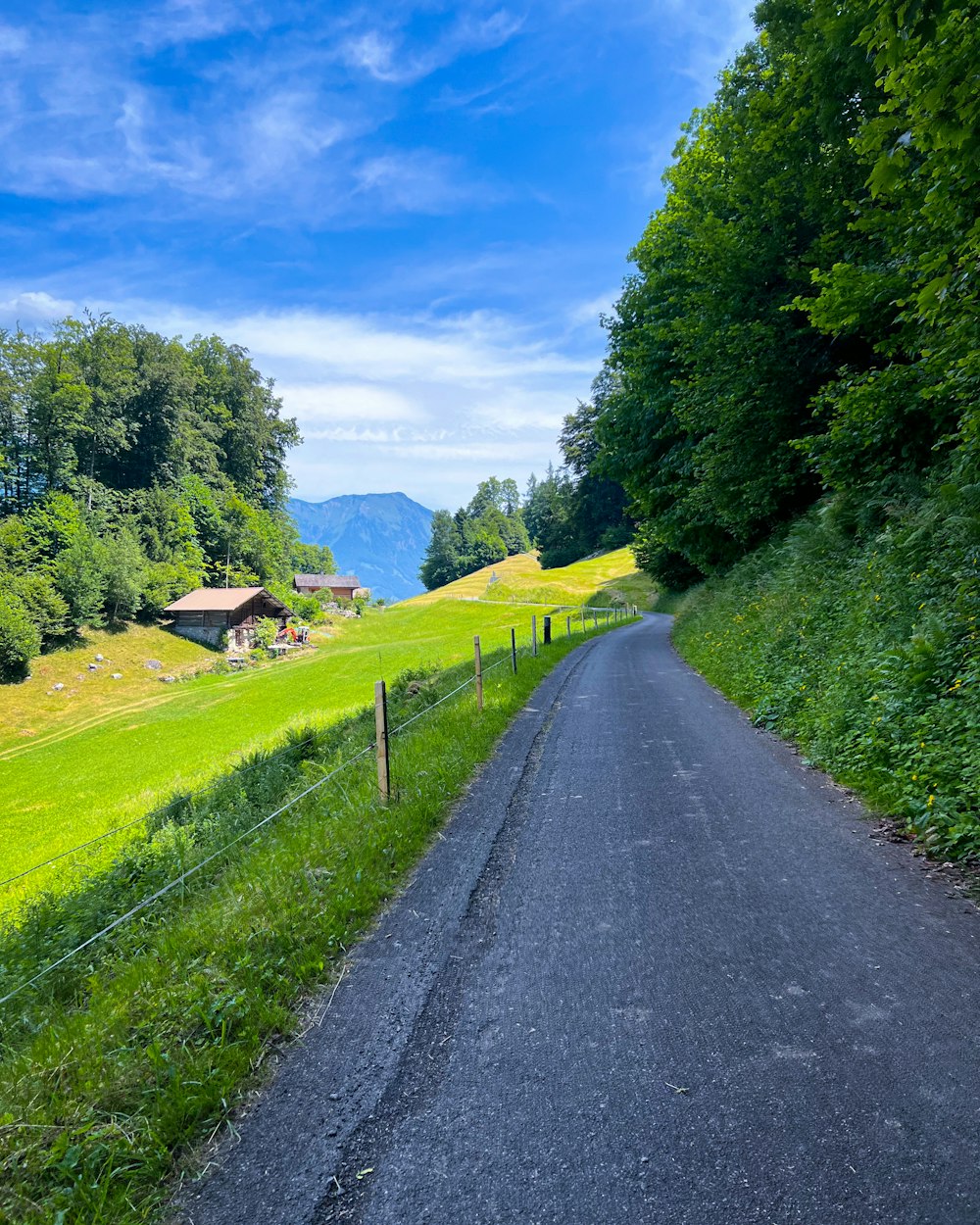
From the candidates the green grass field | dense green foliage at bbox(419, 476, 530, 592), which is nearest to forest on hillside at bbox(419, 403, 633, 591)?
dense green foliage at bbox(419, 476, 530, 592)

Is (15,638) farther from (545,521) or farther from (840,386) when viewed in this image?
(545,521)

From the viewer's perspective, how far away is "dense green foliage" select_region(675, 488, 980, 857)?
4.69 metres

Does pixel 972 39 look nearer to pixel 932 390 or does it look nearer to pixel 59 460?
pixel 932 390

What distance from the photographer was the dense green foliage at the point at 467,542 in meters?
121

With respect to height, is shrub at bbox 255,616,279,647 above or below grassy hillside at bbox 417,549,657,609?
below

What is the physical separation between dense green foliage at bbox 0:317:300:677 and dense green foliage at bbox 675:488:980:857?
41.4 m

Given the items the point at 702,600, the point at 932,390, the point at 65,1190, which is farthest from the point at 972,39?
the point at 702,600

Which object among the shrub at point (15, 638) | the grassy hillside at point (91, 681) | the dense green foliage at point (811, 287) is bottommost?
the grassy hillside at point (91, 681)

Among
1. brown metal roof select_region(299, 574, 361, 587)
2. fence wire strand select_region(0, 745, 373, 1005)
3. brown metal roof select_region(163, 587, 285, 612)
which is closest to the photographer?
fence wire strand select_region(0, 745, 373, 1005)

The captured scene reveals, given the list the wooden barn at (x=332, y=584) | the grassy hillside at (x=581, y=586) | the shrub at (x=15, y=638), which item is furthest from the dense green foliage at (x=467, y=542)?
the shrub at (x=15, y=638)

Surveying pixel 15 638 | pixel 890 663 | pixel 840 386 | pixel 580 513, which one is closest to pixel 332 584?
pixel 580 513

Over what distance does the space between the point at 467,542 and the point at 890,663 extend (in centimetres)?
11877

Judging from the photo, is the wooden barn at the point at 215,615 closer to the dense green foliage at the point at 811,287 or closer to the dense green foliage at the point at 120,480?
the dense green foliage at the point at 120,480

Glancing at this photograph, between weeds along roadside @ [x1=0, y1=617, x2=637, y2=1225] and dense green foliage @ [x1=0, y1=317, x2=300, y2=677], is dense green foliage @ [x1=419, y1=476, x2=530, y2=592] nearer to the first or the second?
dense green foliage @ [x1=0, y1=317, x2=300, y2=677]
